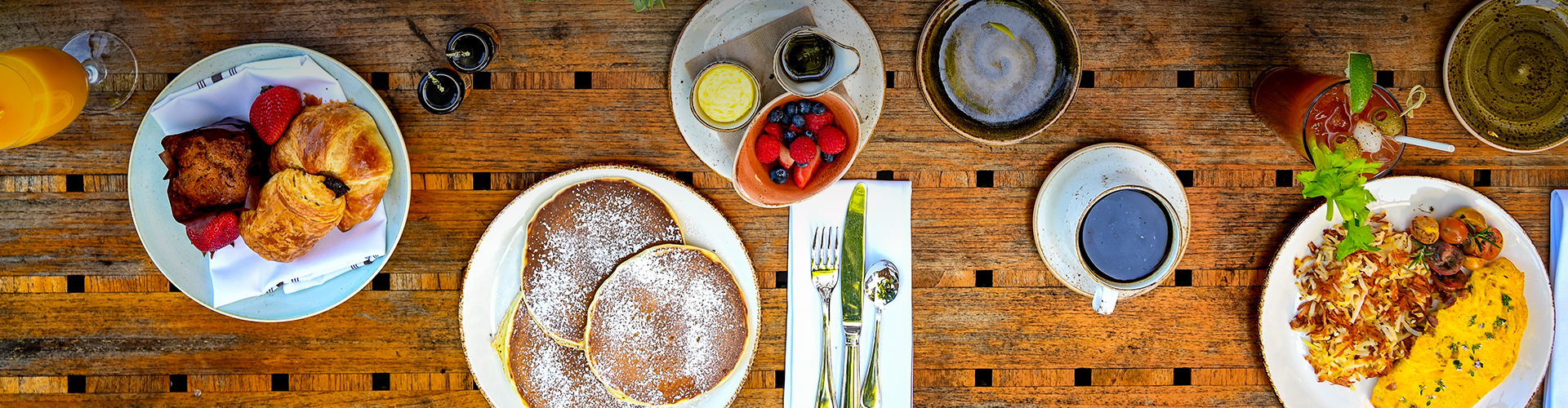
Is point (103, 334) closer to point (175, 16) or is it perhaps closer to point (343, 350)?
point (343, 350)

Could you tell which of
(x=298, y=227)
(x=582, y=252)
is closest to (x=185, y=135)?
(x=298, y=227)

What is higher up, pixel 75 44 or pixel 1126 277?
pixel 75 44

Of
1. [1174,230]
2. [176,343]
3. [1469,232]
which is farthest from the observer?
[176,343]

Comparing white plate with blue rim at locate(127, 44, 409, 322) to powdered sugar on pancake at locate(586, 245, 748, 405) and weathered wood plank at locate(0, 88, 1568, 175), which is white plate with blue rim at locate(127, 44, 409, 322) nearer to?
weathered wood plank at locate(0, 88, 1568, 175)

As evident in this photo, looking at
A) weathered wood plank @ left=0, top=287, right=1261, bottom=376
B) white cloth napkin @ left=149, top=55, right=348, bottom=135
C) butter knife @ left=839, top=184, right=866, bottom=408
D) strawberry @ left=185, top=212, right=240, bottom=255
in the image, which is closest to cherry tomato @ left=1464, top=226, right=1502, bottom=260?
weathered wood plank @ left=0, top=287, right=1261, bottom=376

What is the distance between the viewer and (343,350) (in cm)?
178

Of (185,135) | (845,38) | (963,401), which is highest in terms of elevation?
(845,38)

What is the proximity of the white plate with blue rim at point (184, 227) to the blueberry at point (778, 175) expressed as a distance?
83cm

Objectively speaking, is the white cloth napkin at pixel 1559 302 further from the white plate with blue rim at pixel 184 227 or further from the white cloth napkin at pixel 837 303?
the white plate with blue rim at pixel 184 227

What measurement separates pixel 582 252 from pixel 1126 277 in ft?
4.02

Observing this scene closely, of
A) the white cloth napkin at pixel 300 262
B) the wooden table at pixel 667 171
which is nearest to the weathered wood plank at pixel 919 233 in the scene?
the wooden table at pixel 667 171

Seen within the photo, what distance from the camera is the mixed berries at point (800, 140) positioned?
4.88ft

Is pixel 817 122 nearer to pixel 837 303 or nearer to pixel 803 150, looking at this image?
pixel 803 150

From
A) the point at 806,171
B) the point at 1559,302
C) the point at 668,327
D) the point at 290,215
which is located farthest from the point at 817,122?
the point at 1559,302
